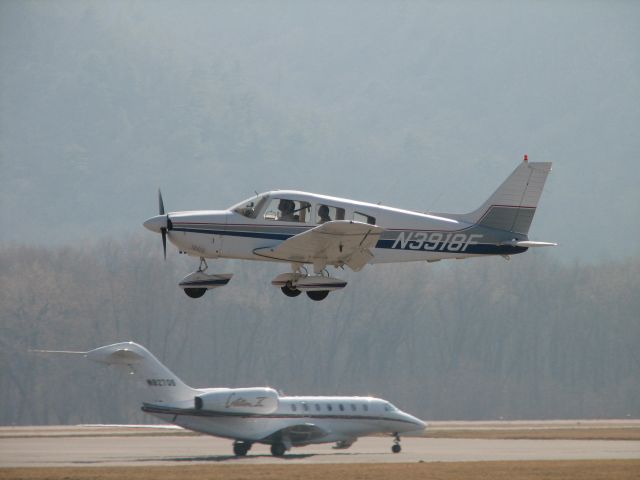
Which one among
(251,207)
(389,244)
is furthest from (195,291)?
(389,244)

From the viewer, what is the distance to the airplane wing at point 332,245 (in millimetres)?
32781

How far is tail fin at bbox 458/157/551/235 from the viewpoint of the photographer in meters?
36.6

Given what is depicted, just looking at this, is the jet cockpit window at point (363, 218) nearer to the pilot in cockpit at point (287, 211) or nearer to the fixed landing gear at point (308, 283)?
the pilot in cockpit at point (287, 211)

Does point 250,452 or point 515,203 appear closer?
point 515,203

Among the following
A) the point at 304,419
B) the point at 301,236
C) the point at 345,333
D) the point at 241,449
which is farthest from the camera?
the point at 345,333

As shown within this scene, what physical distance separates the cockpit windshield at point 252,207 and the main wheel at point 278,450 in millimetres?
31861

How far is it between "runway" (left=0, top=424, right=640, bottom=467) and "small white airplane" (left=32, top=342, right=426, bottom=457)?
3.74 ft

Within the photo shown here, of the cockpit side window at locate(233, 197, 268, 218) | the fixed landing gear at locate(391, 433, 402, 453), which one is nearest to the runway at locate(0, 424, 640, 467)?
the fixed landing gear at locate(391, 433, 402, 453)

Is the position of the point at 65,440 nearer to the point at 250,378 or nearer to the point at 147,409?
the point at 147,409

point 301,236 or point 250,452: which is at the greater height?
point 250,452

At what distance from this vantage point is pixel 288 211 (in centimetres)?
3434

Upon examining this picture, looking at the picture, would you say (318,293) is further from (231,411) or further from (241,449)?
(241,449)

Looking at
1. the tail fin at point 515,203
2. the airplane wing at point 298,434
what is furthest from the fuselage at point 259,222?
the airplane wing at point 298,434

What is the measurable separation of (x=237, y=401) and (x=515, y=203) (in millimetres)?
31158
